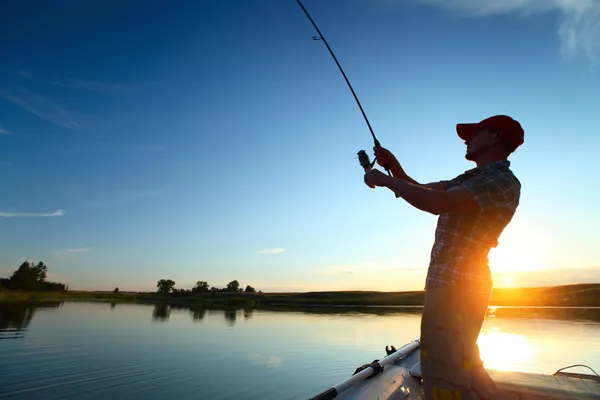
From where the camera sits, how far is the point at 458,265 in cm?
236

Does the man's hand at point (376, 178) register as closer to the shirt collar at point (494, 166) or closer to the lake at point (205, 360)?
the shirt collar at point (494, 166)

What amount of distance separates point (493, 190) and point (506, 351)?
74.1 ft

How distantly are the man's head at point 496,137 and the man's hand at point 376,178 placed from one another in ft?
3.03

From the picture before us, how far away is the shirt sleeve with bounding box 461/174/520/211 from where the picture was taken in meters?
2.31

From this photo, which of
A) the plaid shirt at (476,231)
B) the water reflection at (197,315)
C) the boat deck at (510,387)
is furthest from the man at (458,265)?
the water reflection at (197,315)

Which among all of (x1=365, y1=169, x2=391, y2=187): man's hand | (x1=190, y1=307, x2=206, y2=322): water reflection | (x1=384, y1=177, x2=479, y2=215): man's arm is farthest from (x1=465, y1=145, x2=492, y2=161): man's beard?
(x1=190, y1=307, x2=206, y2=322): water reflection

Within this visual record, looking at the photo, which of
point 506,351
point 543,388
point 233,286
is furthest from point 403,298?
point 543,388

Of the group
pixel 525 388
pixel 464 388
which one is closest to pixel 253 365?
pixel 525 388

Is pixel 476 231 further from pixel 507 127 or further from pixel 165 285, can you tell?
pixel 165 285

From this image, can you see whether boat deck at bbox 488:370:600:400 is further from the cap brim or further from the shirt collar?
the cap brim

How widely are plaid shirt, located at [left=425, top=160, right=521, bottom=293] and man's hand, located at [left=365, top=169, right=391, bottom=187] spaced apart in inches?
21.3

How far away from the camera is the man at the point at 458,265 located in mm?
2268

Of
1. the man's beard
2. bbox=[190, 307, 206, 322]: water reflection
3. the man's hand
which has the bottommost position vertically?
bbox=[190, 307, 206, 322]: water reflection

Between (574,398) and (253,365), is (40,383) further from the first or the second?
(574,398)
